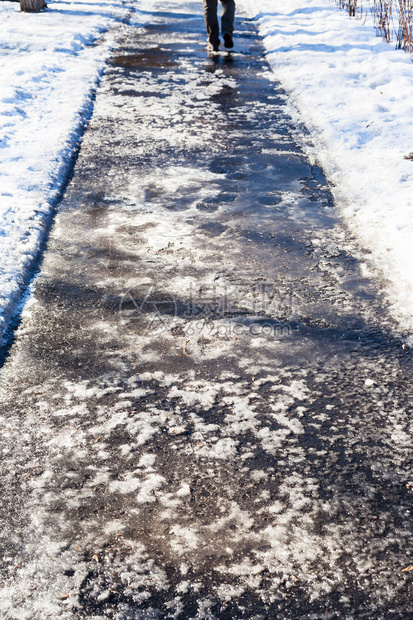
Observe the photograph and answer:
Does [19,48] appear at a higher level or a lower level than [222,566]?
higher

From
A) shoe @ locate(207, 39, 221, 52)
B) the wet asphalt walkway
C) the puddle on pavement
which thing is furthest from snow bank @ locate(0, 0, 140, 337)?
shoe @ locate(207, 39, 221, 52)

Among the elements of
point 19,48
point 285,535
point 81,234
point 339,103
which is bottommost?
point 285,535

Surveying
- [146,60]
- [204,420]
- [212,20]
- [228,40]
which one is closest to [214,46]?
[228,40]

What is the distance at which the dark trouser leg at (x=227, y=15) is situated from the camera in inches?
350

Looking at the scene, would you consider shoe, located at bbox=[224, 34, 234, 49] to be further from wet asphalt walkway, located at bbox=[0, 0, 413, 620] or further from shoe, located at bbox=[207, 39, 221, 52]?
wet asphalt walkway, located at bbox=[0, 0, 413, 620]

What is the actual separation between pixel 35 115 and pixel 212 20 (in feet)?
14.3

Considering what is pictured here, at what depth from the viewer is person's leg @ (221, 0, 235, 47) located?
891 centimetres

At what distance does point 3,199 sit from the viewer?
12.8 ft

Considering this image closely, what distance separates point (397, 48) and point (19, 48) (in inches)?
248

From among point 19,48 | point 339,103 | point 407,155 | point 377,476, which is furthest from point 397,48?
point 377,476

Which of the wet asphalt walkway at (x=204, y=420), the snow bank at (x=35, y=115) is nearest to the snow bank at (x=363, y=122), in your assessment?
the wet asphalt walkway at (x=204, y=420)

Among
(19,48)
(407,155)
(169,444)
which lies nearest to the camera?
(169,444)

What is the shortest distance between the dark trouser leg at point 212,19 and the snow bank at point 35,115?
5.96ft

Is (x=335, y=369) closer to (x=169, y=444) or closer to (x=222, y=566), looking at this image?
(x=169, y=444)
